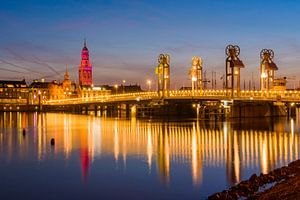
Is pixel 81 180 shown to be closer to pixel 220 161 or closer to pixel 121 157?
pixel 121 157

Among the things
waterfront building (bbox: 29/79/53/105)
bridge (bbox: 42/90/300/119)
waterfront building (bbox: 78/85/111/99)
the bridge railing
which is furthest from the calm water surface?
waterfront building (bbox: 78/85/111/99)

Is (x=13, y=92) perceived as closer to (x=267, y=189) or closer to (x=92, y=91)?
(x=92, y=91)

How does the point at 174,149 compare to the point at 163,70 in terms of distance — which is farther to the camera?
the point at 163,70

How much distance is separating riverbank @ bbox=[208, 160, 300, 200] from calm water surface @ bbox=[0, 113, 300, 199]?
161 centimetres

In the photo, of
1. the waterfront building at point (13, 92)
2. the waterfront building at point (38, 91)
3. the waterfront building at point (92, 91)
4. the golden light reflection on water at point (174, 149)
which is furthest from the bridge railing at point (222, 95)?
the waterfront building at point (92, 91)

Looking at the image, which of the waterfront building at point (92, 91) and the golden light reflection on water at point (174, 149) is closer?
the golden light reflection on water at point (174, 149)

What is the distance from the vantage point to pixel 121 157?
1347 inches

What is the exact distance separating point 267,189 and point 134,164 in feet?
39.4

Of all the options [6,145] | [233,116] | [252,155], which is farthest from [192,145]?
[233,116]

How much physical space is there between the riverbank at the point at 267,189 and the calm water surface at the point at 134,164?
5.29ft

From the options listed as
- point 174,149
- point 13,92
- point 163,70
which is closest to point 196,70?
point 163,70

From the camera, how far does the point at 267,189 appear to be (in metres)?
20.9

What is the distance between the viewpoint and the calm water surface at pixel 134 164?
75.6 feet

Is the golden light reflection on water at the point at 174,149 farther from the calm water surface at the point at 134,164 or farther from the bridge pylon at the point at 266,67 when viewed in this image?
the bridge pylon at the point at 266,67
